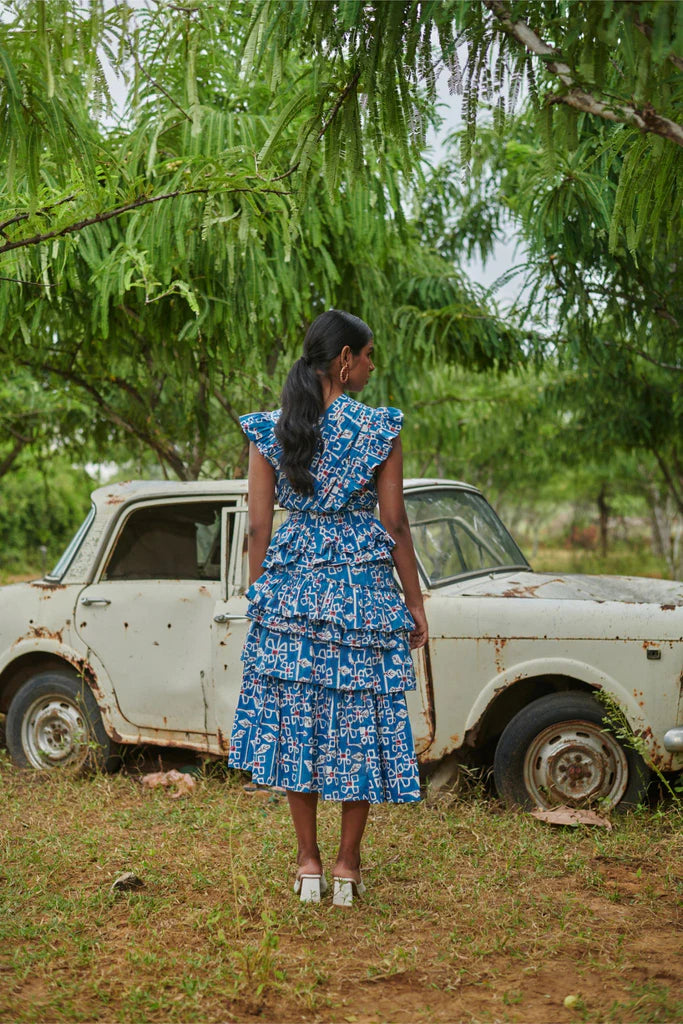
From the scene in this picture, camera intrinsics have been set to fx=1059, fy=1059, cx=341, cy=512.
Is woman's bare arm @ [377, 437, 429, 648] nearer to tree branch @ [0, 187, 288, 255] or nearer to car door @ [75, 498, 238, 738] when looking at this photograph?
tree branch @ [0, 187, 288, 255]

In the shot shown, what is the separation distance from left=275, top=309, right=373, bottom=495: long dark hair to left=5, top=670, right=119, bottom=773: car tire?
2.84m

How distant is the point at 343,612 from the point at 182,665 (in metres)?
2.19

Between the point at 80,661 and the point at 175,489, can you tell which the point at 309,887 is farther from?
the point at 175,489

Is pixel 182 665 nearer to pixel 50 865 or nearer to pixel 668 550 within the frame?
pixel 50 865

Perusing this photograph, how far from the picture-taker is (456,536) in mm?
5758

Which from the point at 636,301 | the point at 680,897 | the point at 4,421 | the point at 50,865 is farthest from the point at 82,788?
the point at 4,421

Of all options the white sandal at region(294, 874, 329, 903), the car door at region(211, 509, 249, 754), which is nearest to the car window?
the car door at region(211, 509, 249, 754)

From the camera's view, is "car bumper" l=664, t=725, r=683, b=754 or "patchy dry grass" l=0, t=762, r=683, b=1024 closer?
"patchy dry grass" l=0, t=762, r=683, b=1024

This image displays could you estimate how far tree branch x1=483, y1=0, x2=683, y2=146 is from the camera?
10.1ft

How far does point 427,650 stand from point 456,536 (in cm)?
81

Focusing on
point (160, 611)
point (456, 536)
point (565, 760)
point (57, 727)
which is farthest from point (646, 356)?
point (57, 727)

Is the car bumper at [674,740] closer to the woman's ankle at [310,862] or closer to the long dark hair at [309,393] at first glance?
the woman's ankle at [310,862]

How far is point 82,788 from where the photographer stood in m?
5.82

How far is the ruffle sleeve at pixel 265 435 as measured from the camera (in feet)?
12.9
